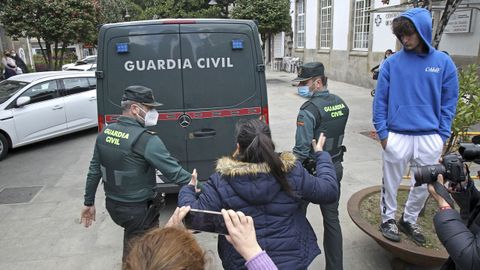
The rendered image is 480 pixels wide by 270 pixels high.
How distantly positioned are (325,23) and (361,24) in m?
3.97

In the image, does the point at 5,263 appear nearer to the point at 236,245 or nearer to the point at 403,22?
the point at 236,245

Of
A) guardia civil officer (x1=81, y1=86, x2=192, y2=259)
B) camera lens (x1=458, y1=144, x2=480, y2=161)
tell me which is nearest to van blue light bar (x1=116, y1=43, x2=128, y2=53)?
guardia civil officer (x1=81, y1=86, x2=192, y2=259)

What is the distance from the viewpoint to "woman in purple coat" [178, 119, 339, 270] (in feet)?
6.44

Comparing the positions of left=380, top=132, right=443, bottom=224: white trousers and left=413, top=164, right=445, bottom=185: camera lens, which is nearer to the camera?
left=413, top=164, right=445, bottom=185: camera lens

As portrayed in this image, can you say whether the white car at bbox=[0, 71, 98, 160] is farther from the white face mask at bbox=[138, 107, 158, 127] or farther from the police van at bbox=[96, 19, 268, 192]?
the white face mask at bbox=[138, 107, 158, 127]

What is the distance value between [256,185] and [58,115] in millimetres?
7459

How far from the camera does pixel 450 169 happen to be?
1.85 meters

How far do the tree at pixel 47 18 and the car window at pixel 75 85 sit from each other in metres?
5.87

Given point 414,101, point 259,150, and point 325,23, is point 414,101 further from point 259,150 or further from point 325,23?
point 325,23

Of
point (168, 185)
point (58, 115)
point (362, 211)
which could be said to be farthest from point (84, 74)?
point (362, 211)

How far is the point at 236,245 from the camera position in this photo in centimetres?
150

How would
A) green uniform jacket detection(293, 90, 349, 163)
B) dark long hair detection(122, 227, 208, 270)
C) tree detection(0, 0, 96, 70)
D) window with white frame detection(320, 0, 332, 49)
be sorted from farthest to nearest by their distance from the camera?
window with white frame detection(320, 0, 332, 49) → tree detection(0, 0, 96, 70) → green uniform jacket detection(293, 90, 349, 163) → dark long hair detection(122, 227, 208, 270)

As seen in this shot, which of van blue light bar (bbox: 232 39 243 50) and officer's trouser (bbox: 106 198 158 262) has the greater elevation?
van blue light bar (bbox: 232 39 243 50)

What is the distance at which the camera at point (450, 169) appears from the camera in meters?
1.85
